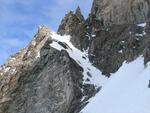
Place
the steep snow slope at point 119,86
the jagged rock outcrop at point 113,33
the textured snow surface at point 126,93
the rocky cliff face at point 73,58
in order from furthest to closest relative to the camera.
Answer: the jagged rock outcrop at point 113,33 → the rocky cliff face at point 73,58 → the steep snow slope at point 119,86 → the textured snow surface at point 126,93

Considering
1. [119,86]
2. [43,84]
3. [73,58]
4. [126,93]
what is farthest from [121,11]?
[126,93]

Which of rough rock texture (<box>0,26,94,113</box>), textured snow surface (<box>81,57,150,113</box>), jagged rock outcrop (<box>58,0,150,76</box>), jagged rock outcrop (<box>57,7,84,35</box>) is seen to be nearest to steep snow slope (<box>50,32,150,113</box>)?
textured snow surface (<box>81,57,150,113</box>)

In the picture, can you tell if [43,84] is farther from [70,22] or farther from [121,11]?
[70,22]

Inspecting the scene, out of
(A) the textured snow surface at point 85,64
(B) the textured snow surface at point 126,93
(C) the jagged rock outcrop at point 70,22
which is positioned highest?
(C) the jagged rock outcrop at point 70,22

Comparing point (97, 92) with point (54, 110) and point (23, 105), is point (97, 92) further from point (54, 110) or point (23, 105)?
point (23, 105)

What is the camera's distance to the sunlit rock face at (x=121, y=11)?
9150 centimetres

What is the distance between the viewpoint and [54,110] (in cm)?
8094

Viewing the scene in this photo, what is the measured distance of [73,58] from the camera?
297ft

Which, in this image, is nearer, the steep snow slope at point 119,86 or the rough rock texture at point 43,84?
the steep snow slope at point 119,86

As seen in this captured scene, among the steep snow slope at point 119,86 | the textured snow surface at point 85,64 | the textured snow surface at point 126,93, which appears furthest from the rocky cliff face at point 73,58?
the textured snow surface at point 126,93

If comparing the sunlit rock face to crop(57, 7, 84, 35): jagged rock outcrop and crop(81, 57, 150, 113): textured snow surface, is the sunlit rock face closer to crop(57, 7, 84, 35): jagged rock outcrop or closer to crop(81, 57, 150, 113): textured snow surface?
crop(57, 7, 84, 35): jagged rock outcrop

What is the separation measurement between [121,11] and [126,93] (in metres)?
33.7

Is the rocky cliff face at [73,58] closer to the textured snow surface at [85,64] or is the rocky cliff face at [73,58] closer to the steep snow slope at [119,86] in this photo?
the textured snow surface at [85,64]

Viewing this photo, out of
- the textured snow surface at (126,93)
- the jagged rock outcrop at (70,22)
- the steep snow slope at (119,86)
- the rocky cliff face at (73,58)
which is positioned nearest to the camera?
the textured snow surface at (126,93)
